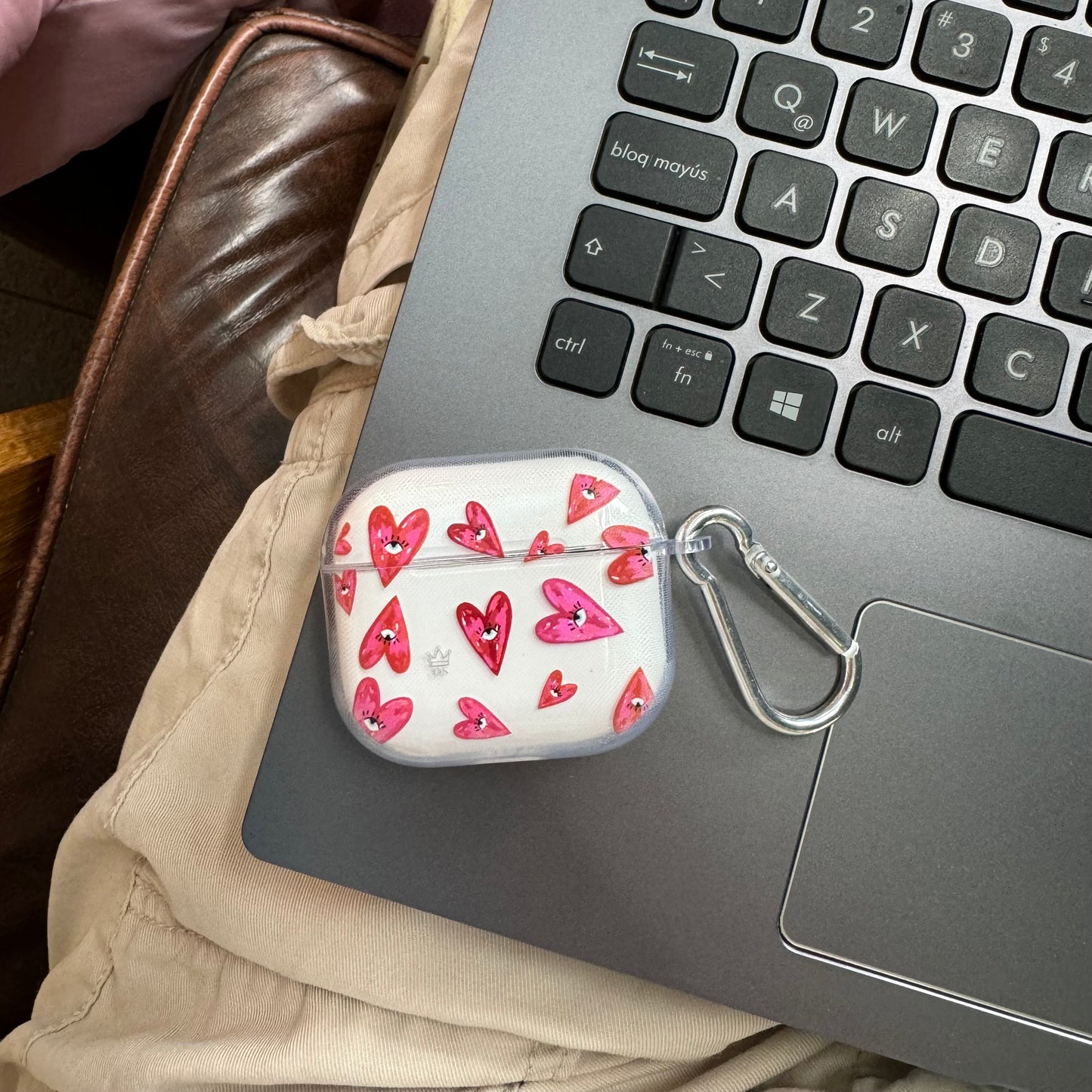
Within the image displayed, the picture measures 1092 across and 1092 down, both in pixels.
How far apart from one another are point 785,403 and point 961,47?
0.41 ft

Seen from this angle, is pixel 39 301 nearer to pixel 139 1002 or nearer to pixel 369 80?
pixel 369 80

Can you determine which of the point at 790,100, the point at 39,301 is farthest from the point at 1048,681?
the point at 39,301

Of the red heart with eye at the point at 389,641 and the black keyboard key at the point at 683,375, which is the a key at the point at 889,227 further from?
the red heart with eye at the point at 389,641

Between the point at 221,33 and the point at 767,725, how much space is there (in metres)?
0.47

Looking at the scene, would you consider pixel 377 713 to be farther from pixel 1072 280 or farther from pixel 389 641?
pixel 1072 280

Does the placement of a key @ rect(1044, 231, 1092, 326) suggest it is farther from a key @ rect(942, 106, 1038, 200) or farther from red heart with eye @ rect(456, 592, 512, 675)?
red heart with eye @ rect(456, 592, 512, 675)

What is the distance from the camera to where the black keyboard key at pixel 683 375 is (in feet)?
0.95

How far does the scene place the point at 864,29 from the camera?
0.97 ft

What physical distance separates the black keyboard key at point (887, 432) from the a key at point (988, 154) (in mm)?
69

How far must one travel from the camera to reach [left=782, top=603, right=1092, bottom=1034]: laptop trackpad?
0.96 ft

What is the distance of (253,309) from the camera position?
48cm

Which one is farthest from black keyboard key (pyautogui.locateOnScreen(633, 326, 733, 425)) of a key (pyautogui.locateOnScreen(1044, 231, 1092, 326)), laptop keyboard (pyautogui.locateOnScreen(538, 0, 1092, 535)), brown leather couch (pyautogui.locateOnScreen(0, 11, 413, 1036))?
brown leather couch (pyautogui.locateOnScreen(0, 11, 413, 1036))

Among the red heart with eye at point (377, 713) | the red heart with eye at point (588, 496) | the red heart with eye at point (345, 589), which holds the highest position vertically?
the red heart with eye at point (588, 496)

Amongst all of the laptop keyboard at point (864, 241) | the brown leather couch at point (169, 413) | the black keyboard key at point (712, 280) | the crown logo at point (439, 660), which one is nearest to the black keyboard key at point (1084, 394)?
the laptop keyboard at point (864, 241)
